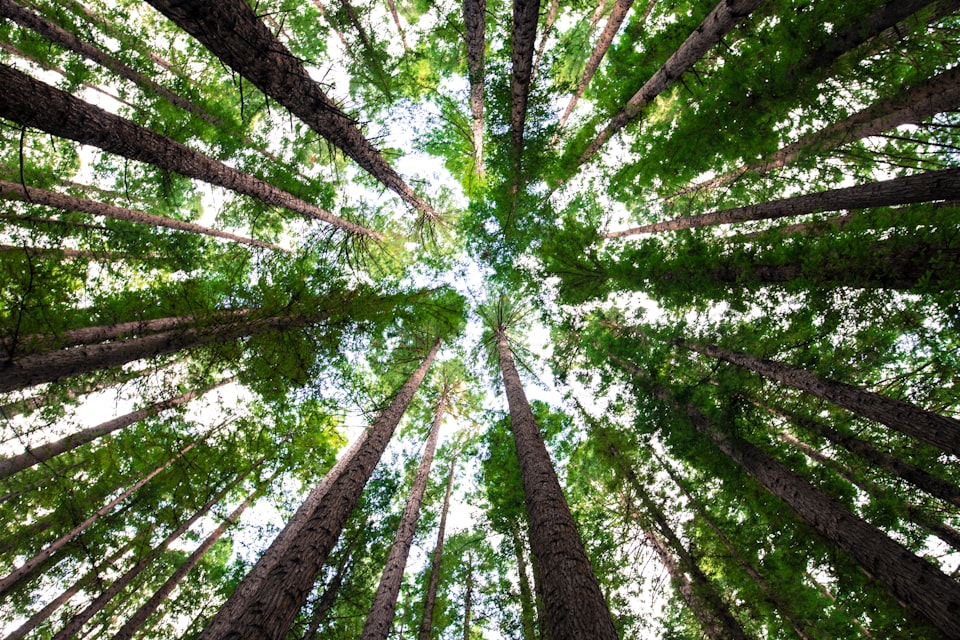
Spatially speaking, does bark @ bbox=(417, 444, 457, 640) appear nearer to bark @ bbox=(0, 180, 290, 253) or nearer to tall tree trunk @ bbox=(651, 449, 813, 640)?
tall tree trunk @ bbox=(651, 449, 813, 640)

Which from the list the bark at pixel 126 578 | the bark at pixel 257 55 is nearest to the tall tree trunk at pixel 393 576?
the bark at pixel 126 578

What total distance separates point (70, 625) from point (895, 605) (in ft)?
54.5

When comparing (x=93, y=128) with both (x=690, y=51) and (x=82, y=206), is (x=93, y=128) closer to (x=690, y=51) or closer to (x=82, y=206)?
(x=82, y=206)

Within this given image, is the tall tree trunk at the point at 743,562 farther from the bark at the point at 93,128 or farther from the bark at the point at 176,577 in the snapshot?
the bark at the point at 93,128

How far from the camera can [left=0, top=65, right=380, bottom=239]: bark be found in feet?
11.4

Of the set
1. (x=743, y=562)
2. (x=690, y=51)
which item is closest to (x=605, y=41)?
(x=690, y=51)

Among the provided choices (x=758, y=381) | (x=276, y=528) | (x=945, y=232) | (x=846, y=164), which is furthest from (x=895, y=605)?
(x=276, y=528)

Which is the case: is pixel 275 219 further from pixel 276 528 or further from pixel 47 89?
pixel 276 528

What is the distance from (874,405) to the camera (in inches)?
228

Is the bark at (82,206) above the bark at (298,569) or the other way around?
above

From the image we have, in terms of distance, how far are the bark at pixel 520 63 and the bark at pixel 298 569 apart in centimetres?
736

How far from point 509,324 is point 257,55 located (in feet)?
35.1

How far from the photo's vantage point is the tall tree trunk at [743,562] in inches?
286

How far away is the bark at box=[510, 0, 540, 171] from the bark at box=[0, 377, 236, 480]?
883 centimetres
